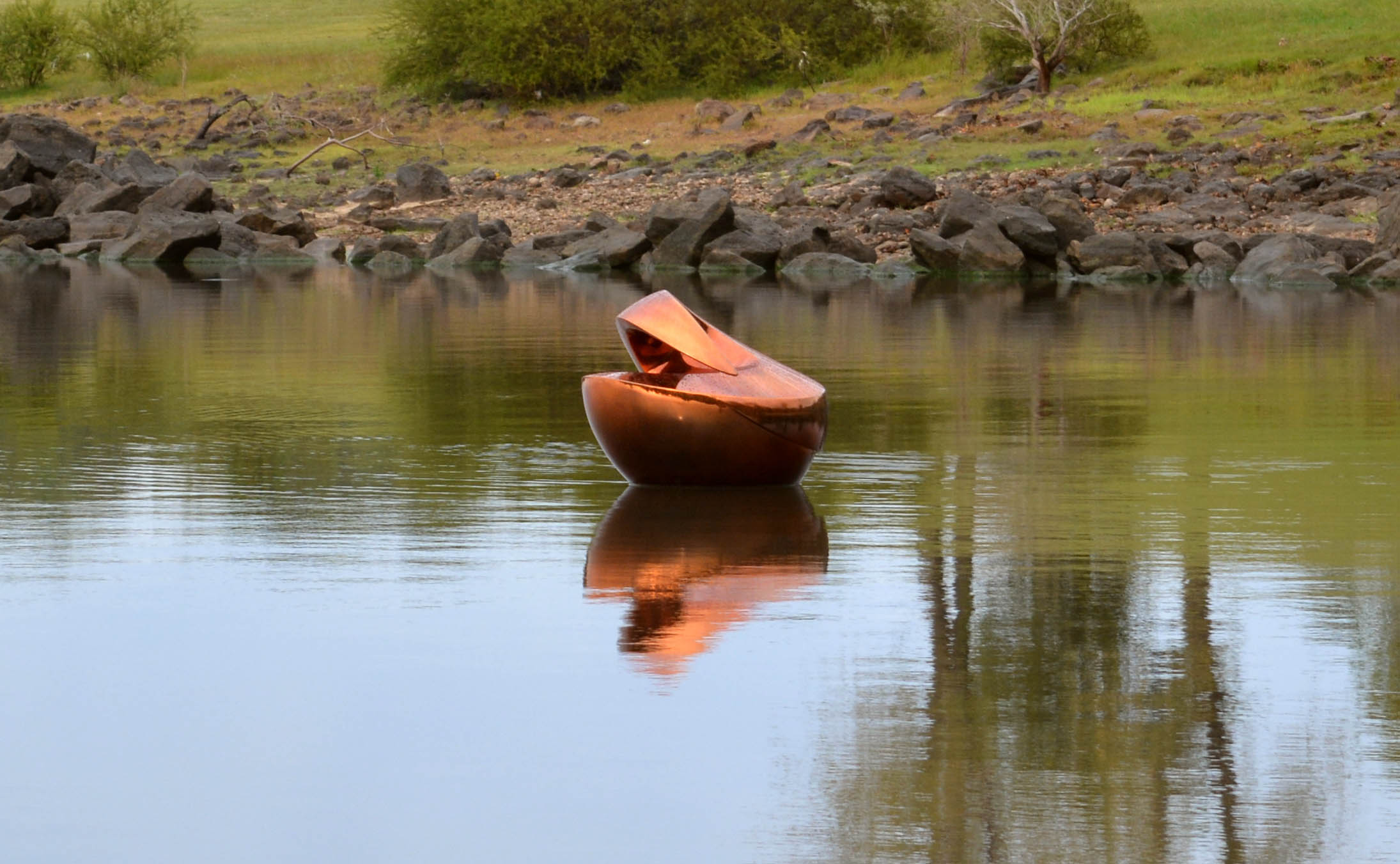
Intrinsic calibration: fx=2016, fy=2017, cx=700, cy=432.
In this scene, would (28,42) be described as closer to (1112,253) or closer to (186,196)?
(186,196)

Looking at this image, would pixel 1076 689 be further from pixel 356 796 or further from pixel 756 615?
pixel 356 796

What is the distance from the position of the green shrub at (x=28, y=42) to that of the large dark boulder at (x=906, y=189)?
47.3m

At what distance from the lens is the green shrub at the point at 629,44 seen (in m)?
61.6

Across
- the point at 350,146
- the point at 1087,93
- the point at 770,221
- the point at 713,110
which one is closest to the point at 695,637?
the point at 770,221

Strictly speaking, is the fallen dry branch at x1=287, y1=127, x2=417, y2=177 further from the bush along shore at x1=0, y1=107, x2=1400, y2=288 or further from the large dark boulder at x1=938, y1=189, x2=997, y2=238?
the large dark boulder at x1=938, y1=189, x2=997, y2=238

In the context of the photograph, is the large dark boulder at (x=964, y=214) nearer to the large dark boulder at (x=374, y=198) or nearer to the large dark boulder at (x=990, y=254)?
the large dark boulder at (x=990, y=254)

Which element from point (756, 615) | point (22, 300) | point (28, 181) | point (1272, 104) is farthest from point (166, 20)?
point (756, 615)

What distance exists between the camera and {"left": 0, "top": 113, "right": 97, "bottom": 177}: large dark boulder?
43031 mm

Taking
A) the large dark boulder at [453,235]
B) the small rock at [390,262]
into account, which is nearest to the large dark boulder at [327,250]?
the small rock at [390,262]

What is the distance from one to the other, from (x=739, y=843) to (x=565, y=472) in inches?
228

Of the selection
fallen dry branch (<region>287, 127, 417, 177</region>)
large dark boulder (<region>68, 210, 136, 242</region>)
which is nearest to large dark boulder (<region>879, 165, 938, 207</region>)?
large dark boulder (<region>68, 210, 136, 242</region>)

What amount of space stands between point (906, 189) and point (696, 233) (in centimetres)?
570

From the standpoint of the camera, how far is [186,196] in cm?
3909

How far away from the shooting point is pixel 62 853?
4.46m
